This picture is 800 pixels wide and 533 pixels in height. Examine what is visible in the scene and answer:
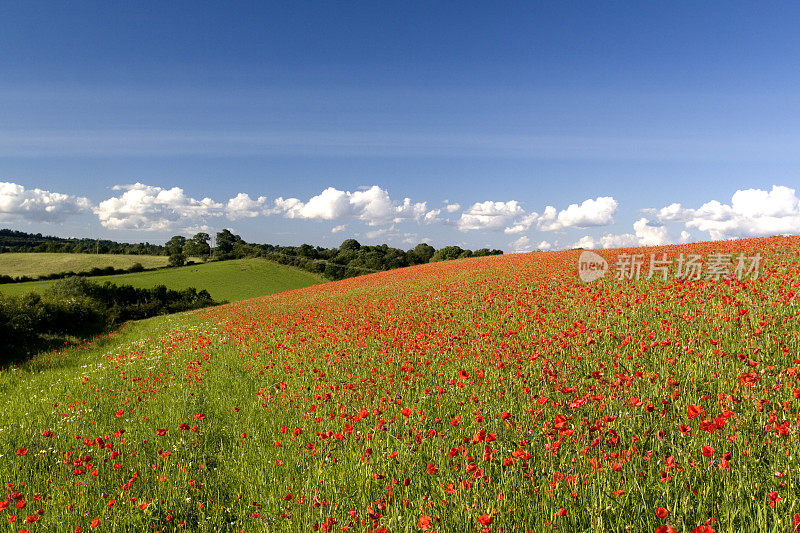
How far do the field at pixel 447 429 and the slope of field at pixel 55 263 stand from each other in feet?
253

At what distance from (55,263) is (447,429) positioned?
96181 mm

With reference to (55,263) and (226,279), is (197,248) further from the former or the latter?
(226,279)

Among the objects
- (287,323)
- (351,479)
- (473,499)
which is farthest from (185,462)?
(287,323)

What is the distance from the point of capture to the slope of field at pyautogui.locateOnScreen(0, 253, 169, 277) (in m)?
71.1

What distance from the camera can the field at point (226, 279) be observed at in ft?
209

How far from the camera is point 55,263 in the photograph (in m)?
76.9

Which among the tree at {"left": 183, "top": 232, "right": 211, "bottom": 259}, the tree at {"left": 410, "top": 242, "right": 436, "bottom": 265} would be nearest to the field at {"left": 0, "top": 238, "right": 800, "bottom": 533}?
the tree at {"left": 410, "top": 242, "right": 436, "bottom": 265}

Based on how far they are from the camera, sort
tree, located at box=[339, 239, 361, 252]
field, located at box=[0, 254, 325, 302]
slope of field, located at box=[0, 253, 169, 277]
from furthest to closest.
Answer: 1. tree, located at box=[339, 239, 361, 252]
2. slope of field, located at box=[0, 253, 169, 277]
3. field, located at box=[0, 254, 325, 302]

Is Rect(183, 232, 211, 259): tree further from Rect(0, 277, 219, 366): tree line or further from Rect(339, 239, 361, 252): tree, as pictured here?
Rect(0, 277, 219, 366): tree line

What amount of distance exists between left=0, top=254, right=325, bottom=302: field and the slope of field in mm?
8159

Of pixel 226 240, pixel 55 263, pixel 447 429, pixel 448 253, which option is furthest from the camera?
pixel 226 240

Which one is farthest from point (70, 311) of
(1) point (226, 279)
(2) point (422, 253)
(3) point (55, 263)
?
(2) point (422, 253)

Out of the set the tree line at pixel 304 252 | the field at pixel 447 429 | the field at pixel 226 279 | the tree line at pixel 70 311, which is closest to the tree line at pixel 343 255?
the tree line at pixel 304 252

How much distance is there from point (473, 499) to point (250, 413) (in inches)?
179
